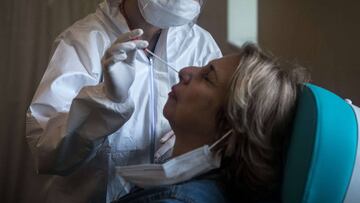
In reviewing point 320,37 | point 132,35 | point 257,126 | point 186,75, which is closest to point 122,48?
point 132,35

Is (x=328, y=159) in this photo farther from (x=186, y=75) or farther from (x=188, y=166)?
(x=186, y=75)

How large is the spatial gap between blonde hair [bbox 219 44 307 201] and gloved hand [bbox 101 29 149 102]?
243 millimetres

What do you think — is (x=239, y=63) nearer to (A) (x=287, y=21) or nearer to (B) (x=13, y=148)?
(A) (x=287, y=21)

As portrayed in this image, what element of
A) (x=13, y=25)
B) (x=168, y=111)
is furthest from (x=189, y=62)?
(x=13, y=25)

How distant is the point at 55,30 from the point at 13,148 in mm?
578

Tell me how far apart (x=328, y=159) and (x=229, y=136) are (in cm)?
27

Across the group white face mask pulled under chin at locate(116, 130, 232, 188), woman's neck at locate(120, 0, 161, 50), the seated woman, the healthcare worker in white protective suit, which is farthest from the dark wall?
white face mask pulled under chin at locate(116, 130, 232, 188)

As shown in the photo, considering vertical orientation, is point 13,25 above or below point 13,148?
above

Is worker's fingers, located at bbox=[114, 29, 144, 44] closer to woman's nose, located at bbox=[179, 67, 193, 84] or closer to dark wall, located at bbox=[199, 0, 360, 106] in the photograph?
woman's nose, located at bbox=[179, 67, 193, 84]

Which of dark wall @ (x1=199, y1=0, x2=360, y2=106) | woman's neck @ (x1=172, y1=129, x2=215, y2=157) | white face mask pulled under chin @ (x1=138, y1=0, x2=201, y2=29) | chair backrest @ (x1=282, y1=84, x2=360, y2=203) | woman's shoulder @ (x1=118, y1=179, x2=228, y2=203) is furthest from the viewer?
dark wall @ (x1=199, y1=0, x2=360, y2=106)

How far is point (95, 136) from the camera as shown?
1.13 m

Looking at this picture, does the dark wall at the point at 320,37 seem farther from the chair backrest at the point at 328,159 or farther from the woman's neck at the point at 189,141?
the chair backrest at the point at 328,159

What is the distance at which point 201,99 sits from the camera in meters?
1.11

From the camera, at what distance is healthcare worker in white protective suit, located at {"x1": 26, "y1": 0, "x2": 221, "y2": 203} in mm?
1097
